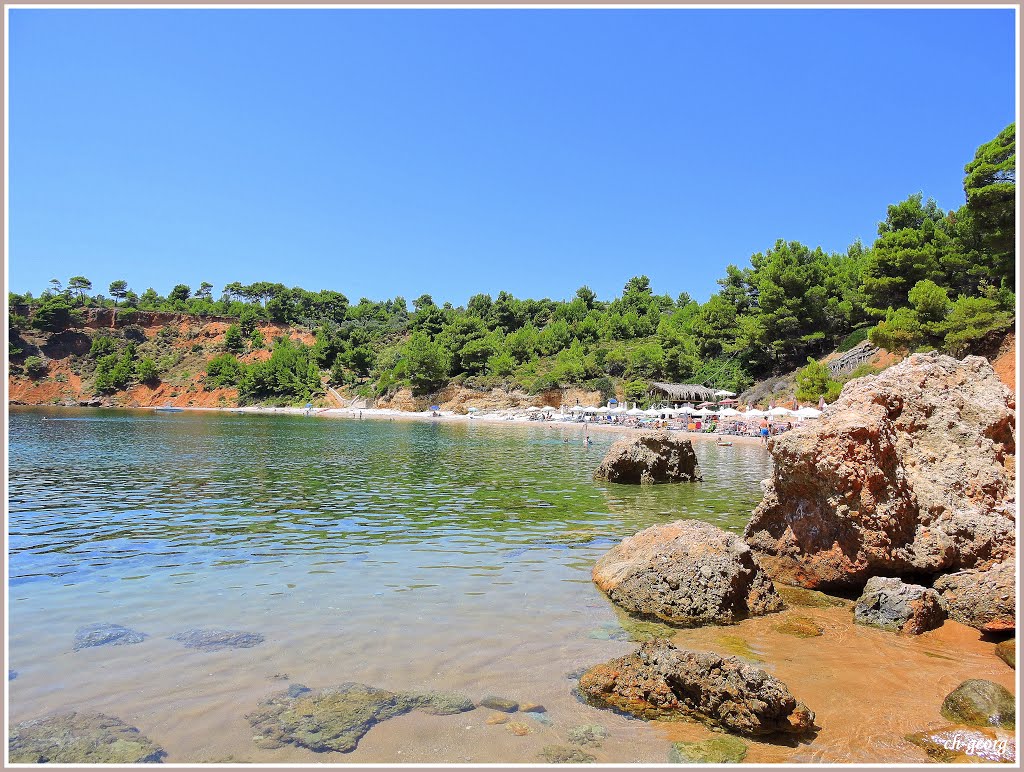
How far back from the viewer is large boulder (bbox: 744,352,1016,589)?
7879mm

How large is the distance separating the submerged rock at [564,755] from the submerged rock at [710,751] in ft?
1.99

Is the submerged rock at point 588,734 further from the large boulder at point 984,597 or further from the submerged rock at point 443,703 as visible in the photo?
the large boulder at point 984,597

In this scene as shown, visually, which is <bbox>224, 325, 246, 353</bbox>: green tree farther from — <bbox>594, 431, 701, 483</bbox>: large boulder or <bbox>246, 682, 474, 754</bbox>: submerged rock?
<bbox>246, 682, 474, 754</bbox>: submerged rock

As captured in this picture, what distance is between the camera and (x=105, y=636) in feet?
21.9

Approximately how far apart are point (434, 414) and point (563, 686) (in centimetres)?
7205

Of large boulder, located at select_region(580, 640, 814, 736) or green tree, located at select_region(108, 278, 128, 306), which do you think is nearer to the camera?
large boulder, located at select_region(580, 640, 814, 736)

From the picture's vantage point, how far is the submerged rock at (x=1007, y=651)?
5.99 meters

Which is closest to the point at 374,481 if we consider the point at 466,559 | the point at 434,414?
the point at 466,559

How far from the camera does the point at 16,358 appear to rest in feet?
360

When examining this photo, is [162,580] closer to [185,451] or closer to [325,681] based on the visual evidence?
[325,681]

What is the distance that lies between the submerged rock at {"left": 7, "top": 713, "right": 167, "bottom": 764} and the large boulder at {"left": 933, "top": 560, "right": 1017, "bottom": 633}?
7879 mm

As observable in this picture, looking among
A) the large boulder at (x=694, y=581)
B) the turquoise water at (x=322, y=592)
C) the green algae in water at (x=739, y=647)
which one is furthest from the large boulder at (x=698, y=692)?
the large boulder at (x=694, y=581)

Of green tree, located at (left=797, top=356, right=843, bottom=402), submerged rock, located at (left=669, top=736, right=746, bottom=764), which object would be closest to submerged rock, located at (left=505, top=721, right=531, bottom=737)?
submerged rock, located at (left=669, top=736, right=746, bottom=764)

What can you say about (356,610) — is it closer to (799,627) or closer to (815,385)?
(799,627)
